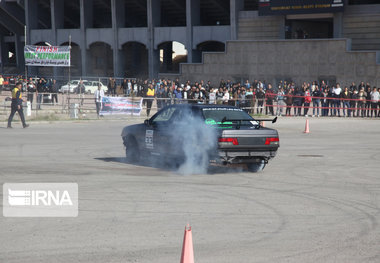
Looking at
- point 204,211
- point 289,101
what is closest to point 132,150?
point 204,211

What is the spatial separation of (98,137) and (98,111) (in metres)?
9.24

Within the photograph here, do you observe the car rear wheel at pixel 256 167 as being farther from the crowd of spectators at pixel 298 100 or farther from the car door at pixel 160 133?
the crowd of spectators at pixel 298 100

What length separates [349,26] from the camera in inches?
1809

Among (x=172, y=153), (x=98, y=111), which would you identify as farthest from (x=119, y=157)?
(x=98, y=111)

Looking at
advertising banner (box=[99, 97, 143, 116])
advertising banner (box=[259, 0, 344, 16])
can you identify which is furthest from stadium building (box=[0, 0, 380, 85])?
advertising banner (box=[99, 97, 143, 116])

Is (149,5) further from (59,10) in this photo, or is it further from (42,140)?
(42,140)

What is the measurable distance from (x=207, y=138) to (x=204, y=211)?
3.70m

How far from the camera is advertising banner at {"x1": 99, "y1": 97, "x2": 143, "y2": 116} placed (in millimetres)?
31016

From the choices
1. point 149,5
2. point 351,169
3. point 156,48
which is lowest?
point 351,169

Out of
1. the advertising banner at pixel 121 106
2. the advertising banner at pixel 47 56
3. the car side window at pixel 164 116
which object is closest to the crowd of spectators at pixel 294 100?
the advertising banner at pixel 121 106

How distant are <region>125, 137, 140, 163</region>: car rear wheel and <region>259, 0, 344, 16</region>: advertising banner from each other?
33.2 metres

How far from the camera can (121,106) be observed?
31.5 m

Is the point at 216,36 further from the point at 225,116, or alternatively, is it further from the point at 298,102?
the point at 225,116

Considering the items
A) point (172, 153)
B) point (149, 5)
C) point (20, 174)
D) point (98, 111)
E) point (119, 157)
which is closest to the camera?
point (20, 174)
